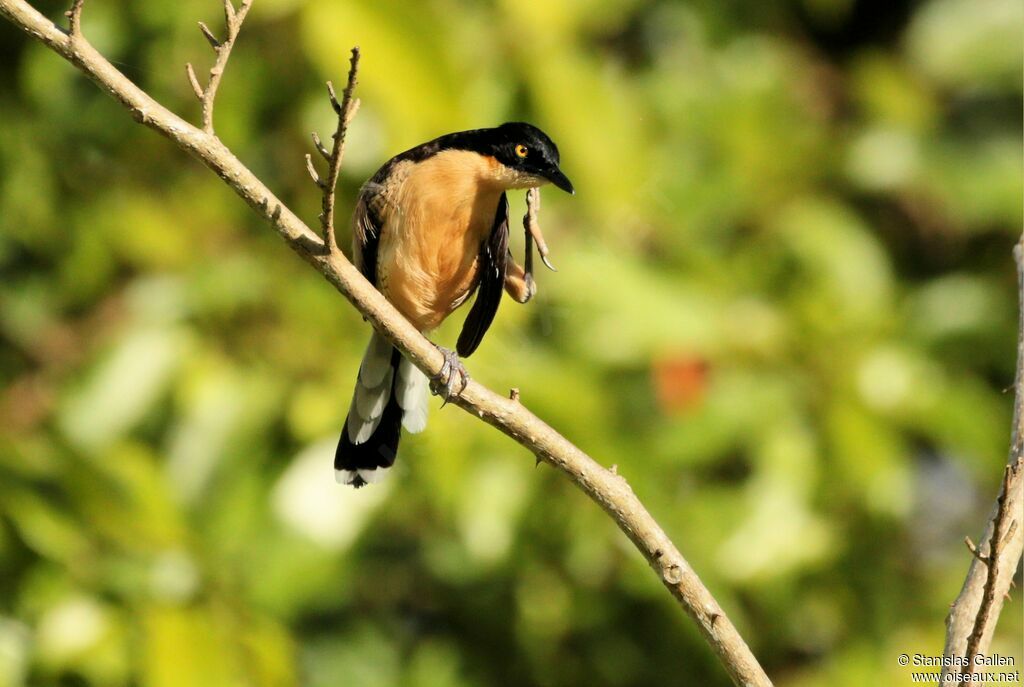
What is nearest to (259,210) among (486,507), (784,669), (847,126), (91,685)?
(486,507)

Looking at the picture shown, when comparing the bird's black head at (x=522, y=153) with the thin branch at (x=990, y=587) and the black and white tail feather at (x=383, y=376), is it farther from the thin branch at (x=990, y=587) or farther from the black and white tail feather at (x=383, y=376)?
the thin branch at (x=990, y=587)

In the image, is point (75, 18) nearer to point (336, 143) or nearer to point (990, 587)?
point (336, 143)

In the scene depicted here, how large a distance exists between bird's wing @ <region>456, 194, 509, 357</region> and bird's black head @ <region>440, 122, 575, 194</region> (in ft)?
0.61

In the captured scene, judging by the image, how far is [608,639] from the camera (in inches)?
229

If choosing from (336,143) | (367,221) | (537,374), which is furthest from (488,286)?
(537,374)

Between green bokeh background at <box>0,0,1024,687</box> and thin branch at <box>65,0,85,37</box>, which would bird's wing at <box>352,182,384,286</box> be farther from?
thin branch at <box>65,0,85,37</box>

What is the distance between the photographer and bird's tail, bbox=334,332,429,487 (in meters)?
3.46

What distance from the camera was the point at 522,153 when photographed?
118 inches

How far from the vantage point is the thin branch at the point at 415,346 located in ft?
7.75

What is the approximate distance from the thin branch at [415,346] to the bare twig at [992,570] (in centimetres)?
37

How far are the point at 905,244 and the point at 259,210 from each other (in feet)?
16.3

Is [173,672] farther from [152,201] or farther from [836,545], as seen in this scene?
[836,545]

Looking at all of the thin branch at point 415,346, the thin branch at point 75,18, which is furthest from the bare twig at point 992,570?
the thin branch at point 75,18

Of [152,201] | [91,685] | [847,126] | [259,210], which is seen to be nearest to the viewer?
[259,210]
